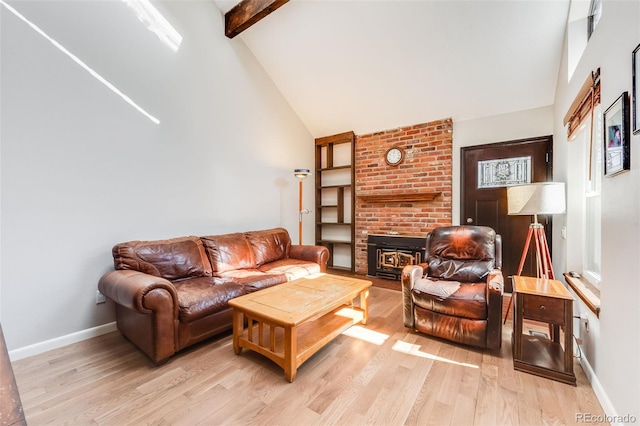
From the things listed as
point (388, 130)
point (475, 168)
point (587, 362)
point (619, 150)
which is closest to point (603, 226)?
point (619, 150)

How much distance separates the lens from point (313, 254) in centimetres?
356

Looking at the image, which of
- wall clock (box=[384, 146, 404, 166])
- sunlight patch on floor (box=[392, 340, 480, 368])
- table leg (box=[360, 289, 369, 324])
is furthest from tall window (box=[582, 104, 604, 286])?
wall clock (box=[384, 146, 404, 166])

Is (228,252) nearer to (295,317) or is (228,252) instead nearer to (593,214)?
(295,317)

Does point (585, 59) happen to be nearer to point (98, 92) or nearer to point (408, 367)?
→ point (408, 367)

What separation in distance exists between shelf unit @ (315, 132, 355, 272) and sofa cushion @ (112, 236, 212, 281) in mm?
2456

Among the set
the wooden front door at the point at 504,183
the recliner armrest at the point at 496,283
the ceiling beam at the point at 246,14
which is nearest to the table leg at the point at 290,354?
the recliner armrest at the point at 496,283

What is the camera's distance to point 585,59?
1.96 meters

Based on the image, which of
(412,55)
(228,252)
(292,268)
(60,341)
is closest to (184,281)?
(228,252)

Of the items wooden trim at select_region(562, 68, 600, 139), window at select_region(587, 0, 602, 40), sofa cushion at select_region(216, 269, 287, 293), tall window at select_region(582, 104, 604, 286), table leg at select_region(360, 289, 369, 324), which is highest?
window at select_region(587, 0, 602, 40)

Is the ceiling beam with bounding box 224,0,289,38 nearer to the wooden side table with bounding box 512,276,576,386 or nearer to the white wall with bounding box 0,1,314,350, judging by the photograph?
the white wall with bounding box 0,1,314,350

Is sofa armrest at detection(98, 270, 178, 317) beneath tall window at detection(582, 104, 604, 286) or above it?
beneath

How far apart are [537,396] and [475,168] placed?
109 inches

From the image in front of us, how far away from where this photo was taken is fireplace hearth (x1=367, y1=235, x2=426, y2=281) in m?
3.88

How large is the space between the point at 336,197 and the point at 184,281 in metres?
2.97
